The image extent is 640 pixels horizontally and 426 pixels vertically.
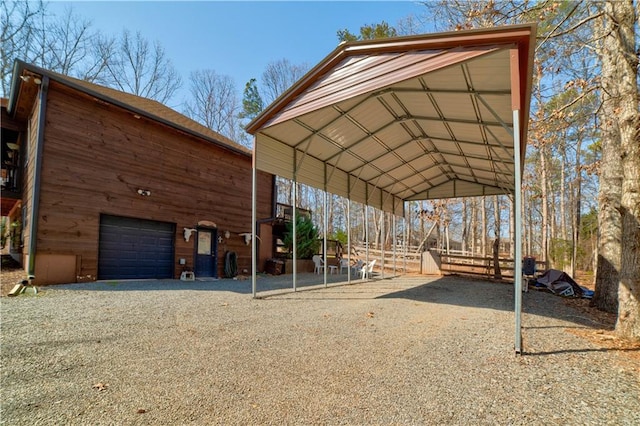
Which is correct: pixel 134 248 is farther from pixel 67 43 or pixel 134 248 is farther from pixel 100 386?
pixel 67 43

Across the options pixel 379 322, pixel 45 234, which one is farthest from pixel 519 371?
pixel 45 234

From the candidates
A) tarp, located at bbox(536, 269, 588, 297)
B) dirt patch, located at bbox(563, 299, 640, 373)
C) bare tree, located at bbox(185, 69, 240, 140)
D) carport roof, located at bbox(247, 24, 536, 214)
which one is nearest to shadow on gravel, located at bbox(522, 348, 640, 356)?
dirt patch, located at bbox(563, 299, 640, 373)

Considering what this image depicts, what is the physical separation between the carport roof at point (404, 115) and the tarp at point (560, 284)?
10.7ft

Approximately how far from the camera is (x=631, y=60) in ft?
14.1

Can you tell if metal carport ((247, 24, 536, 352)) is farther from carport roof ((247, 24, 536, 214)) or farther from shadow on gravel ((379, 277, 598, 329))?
shadow on gravel ((379, 277, 598, 329))

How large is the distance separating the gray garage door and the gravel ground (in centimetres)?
349

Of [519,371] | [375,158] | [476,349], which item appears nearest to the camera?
[519,371]

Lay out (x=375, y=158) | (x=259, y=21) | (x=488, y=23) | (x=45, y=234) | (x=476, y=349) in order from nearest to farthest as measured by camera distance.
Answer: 1. (x=476, y=349)
2. (x=488, y=23)
3. (x=45, y=234)
4. (x=375, y=158)
5. (x=259, y=21)

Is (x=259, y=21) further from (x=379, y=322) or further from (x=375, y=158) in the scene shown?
(x=379, y=322)

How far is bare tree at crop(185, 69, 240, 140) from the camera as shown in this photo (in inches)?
932

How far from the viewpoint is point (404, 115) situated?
6.95 m

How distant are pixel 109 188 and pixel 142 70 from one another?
16154 millimetres

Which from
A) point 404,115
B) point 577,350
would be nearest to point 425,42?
point 404,115

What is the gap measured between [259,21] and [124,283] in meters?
9.74
